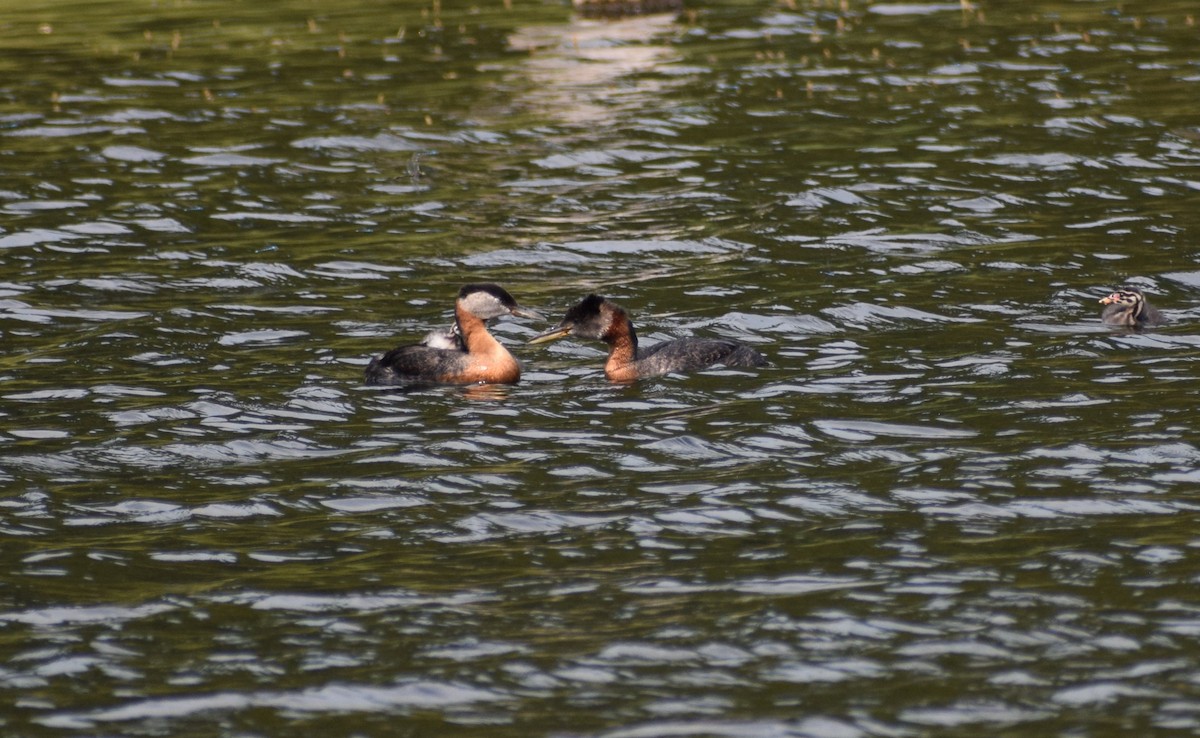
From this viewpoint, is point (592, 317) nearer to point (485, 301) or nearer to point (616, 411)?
point (485, 301)

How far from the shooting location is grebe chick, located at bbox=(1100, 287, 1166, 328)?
14.6 metres

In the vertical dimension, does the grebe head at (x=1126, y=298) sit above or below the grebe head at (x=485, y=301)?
below

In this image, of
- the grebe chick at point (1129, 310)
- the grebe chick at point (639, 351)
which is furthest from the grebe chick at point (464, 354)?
the grebe chick at point (1129, 310)

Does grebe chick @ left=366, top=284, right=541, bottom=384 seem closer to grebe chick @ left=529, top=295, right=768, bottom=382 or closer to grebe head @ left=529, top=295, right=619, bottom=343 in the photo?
grebe head @ left=529, top=295, right=619, bottom=343

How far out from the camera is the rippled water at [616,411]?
8703 mm

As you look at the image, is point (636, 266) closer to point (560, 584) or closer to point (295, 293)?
point (295, 293)

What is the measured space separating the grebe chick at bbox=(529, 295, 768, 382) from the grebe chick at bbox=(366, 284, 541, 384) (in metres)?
A: 0.65

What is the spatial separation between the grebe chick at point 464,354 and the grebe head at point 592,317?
1.35ft

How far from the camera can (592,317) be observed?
48.1ft

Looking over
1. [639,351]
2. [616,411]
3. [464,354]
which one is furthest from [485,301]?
[616,411]

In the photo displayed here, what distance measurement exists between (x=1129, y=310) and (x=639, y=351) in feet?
13.1

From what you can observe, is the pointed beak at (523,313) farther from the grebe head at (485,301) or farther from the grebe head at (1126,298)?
the grebe head at (1126,298)

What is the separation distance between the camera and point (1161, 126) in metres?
22.8

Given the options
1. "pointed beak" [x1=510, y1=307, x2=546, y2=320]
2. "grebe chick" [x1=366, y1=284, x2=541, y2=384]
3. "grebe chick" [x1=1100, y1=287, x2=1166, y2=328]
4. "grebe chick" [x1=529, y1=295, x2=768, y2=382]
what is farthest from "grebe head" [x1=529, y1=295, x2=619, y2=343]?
"grebe chick" [x1=1100, y1=287, x2=1166, y2=328]
